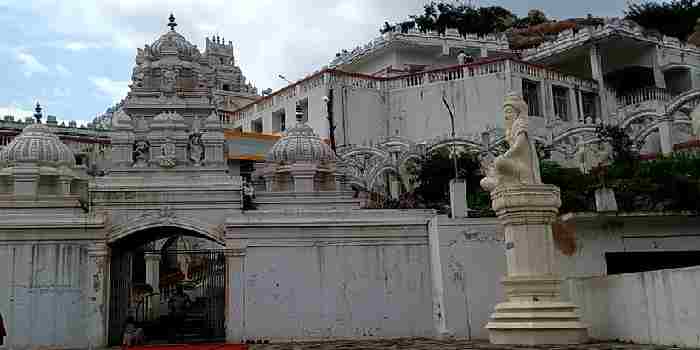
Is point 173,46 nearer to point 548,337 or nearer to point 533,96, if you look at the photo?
point 548,337

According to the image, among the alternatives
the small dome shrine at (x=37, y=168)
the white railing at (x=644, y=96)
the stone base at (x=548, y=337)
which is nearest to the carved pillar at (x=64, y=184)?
the small dome shrine at (x=37, y=168)

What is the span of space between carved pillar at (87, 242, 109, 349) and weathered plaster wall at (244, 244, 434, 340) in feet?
10.3

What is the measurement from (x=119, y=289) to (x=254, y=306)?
3.49 m

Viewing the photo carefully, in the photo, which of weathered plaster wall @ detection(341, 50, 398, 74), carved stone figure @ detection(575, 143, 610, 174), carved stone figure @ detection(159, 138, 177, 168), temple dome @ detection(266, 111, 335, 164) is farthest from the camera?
weathered plaster wall @ detection(341, 50, 398, 74)

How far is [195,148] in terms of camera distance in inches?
722

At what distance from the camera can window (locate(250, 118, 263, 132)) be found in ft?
133

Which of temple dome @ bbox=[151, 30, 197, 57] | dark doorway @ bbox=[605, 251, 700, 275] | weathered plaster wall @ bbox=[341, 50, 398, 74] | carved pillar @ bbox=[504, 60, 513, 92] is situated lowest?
dark doorway @ bbox=[605, 251, 700, 275]

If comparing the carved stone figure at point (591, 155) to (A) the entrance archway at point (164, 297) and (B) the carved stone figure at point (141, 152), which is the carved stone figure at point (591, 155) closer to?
(A) the entrance archway at point (164, 297)

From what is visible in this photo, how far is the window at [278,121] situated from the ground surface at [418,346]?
2349 cm

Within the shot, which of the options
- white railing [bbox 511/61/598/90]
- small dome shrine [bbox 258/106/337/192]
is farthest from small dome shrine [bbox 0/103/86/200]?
white railing [bbox 511/61/598/90]

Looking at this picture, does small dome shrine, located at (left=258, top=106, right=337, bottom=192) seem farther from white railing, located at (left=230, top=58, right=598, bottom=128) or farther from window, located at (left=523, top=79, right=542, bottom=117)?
window, located at (left=523, top=79, right=542, bottom=117)

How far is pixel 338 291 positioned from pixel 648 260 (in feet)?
24.0

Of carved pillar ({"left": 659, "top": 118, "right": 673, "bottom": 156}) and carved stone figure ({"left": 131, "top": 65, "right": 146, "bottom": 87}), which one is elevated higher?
carved stone figure ({"left": 131, "top": 65, "right": 146, "bottom": 87})

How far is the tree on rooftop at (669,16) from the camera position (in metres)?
55.1
